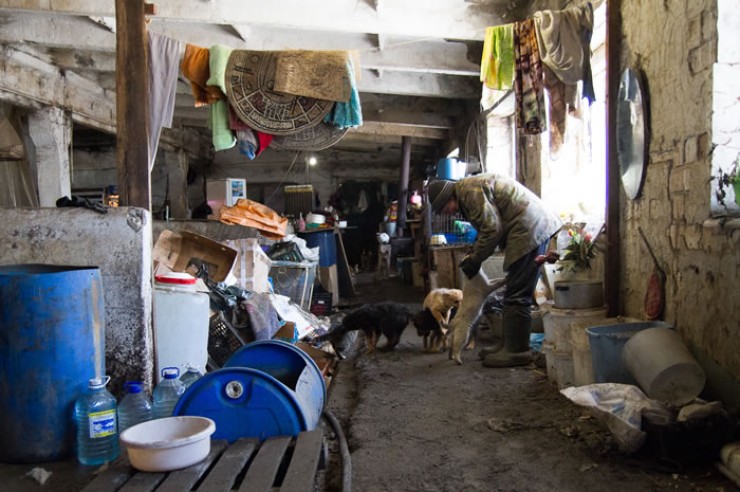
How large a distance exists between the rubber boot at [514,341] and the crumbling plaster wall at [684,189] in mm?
1007

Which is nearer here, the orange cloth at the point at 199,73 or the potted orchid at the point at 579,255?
the potted orchid at the point at 579,255

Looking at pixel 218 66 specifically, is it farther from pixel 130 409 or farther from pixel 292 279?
pixel 292 279

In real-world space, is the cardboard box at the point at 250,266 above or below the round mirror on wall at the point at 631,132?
below

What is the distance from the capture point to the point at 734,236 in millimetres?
2906

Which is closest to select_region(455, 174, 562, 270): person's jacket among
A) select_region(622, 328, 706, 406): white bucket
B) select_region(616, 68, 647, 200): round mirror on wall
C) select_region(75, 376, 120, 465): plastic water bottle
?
select_region(616, 68, 647, 200): round mirror on wall

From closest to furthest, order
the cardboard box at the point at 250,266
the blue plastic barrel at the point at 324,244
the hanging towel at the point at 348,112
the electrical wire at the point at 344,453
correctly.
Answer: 1. the electrical wire at the point at 344,453
2. the hanging towel at the point at 348,112
3. the cardboard box at the point at 250,266
4. the blue plastic barrel at the point at 324,244

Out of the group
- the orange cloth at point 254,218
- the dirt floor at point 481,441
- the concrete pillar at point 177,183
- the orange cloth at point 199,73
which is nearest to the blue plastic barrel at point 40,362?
the dirt floor at point 481,441

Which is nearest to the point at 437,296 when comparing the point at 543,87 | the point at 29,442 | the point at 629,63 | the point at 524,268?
the point at 524,268

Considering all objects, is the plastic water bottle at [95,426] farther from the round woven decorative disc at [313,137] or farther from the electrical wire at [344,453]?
the round woven decorative disc at [313,137]

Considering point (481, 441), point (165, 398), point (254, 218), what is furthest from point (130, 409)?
point (254, 218)

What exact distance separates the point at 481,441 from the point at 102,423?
211 cm

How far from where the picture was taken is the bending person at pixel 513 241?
4.83 m

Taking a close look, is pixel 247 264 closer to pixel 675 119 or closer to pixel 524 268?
pixel 524 268

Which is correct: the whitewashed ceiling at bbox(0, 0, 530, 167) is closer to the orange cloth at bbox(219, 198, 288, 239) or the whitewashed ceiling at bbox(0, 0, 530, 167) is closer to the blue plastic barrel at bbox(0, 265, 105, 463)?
the orange cloth at bbox(219, 198, 288, 239)
